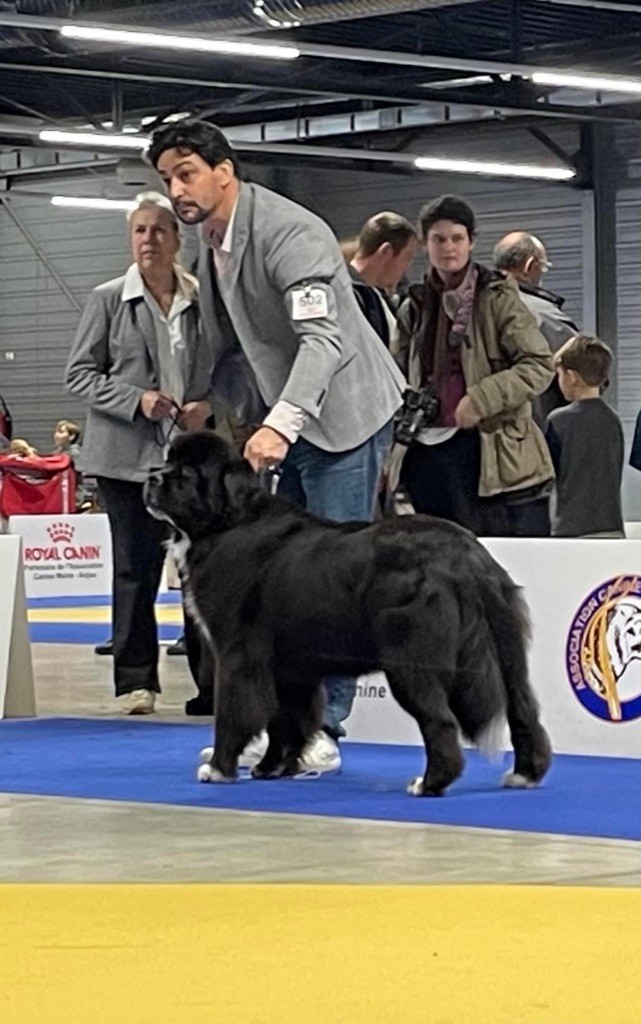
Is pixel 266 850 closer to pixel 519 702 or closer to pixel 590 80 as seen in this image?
pixel 519 702

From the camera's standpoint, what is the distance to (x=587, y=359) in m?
6.61

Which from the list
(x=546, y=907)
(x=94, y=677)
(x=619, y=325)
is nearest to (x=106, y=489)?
(x=94, y=677)

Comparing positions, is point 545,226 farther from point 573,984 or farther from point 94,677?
point 573,984

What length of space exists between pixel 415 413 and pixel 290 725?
49.5 inches

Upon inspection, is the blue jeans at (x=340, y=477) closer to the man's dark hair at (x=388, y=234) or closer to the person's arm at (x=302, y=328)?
the person's arm at (x=302, y=328)

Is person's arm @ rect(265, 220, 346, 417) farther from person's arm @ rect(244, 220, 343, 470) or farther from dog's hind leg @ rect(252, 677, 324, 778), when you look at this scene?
dog's hind leg @ rect(252, 677, 324, 778)

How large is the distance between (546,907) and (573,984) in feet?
1.83

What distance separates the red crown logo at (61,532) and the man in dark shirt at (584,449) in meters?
7.95

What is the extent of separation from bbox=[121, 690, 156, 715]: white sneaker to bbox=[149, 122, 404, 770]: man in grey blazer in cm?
130

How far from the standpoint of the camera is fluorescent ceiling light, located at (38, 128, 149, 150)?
1916 centimetres

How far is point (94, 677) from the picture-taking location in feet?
25.9

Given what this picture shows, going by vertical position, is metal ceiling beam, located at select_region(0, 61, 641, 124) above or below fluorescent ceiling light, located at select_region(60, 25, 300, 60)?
above

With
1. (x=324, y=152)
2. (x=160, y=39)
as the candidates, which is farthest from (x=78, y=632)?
(x=324, y=152)

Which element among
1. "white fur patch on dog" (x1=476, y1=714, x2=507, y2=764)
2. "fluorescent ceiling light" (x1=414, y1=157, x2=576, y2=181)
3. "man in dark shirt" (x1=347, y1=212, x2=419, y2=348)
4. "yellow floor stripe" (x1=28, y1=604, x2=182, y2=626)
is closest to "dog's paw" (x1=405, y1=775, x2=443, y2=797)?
"white fur patch on dog" (x1=476, y1=714, x2=507, y2=764)
